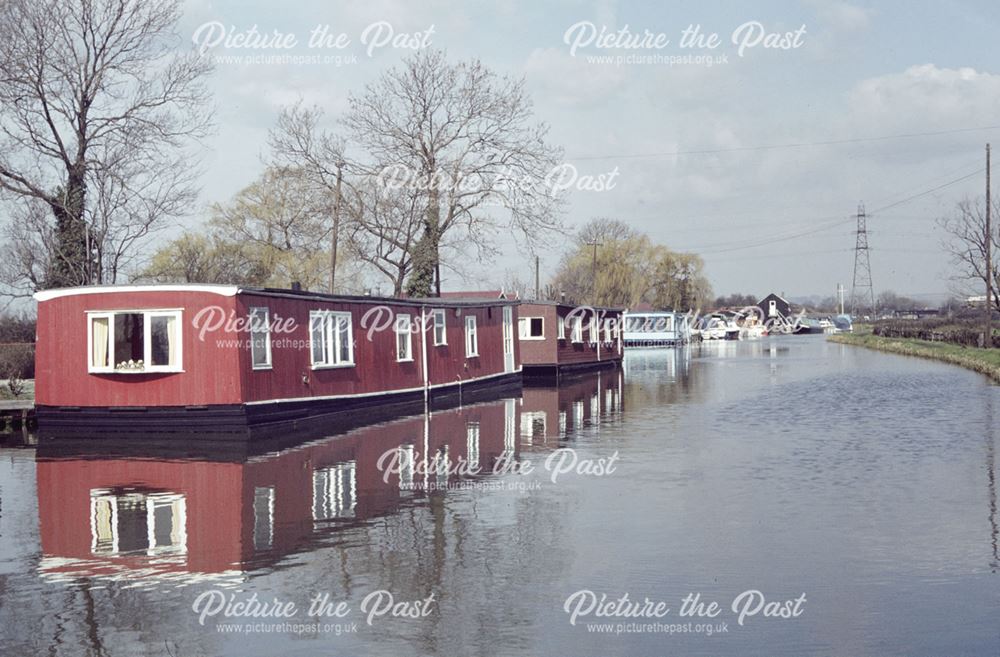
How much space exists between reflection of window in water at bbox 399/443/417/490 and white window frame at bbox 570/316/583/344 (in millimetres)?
28975

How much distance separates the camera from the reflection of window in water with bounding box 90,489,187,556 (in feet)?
37.5

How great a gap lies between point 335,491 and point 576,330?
35986 millimetres

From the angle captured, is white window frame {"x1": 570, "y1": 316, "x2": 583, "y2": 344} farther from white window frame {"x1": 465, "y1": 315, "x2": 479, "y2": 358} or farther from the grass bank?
the grass bank

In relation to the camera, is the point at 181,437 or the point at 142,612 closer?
the point at 142,612

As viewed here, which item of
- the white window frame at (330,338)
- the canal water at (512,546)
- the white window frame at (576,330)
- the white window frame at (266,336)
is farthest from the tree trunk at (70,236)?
the white window frame at (576,330)

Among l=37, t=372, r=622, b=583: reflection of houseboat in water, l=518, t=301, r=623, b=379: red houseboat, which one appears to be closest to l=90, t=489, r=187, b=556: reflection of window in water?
l=37, t=372, r=622, b=583: reflection of houseboat in water

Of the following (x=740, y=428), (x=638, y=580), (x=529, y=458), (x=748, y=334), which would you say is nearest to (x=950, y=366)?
(x=740, y=428)

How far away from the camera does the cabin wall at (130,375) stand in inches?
864

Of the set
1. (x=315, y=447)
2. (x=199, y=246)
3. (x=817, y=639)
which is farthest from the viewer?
(x=199, y=246)

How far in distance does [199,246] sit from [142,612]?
5058cm

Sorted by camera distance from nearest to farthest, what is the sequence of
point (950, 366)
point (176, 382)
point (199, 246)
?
point (176, 382)
point (950, 366)
point (199, 246)

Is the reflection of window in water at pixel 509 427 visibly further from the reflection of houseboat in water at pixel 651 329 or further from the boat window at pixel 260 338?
the reflection of houseboat in water at pixel 651 329

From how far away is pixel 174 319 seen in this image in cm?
2225

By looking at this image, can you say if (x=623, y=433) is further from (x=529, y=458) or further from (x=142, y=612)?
(x=142, y=612)
